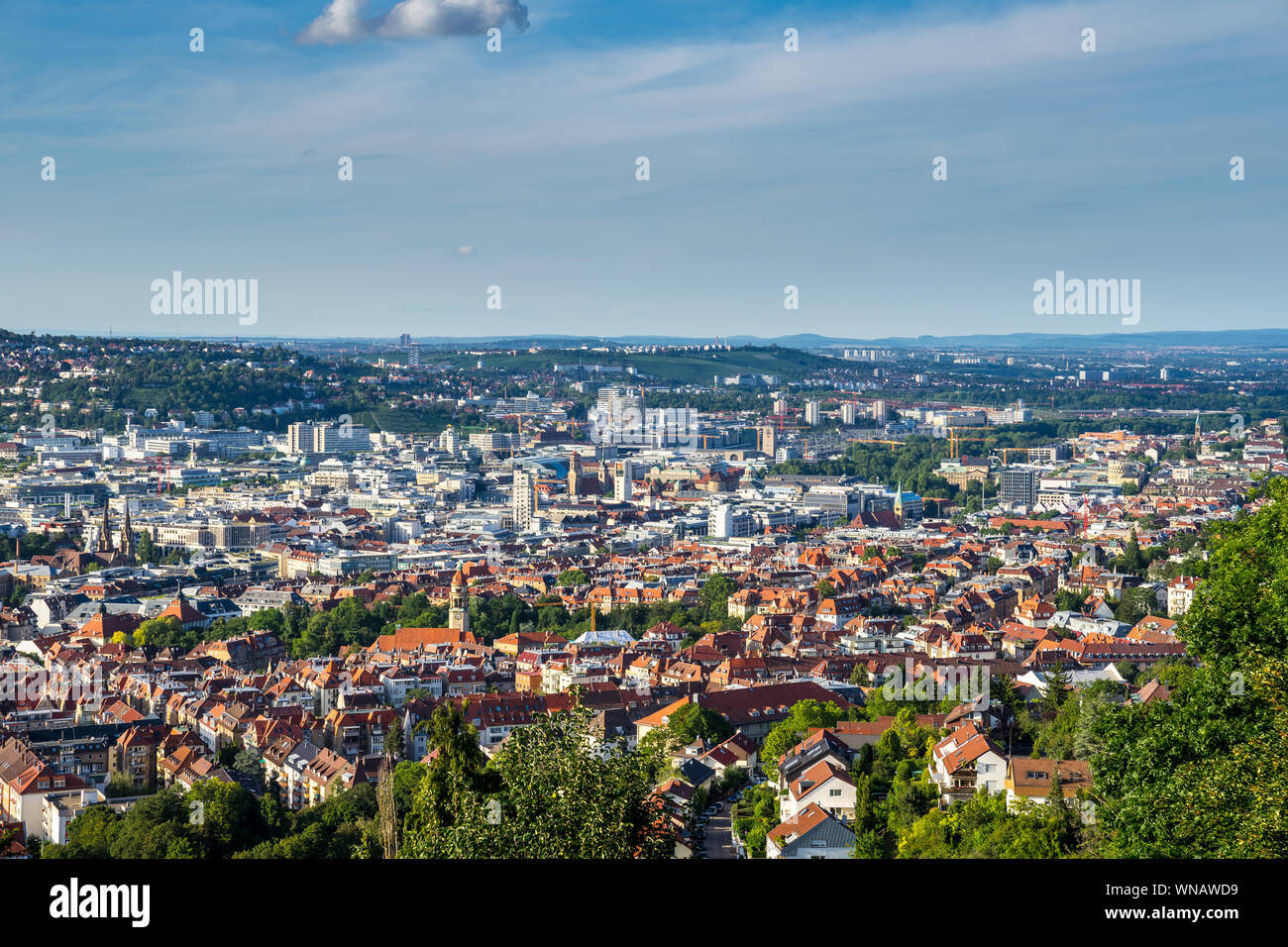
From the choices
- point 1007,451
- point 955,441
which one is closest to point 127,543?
point 1007,451

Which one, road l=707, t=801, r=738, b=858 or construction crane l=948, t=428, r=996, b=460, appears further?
construction crane l=948, t=428, r=996, b=460

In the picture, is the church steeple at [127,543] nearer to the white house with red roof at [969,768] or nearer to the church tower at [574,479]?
the church tower at [574,479]

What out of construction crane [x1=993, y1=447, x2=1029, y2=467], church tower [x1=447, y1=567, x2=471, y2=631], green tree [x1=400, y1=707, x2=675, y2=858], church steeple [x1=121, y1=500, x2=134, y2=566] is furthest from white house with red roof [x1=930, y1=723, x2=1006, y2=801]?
construction crane [x1=993, y1=447, x2=1029, y2=467]

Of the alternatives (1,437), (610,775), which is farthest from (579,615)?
(1,437)

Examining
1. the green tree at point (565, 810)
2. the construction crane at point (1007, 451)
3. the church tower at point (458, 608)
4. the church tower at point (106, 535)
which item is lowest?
the church tower at point (458, 608)

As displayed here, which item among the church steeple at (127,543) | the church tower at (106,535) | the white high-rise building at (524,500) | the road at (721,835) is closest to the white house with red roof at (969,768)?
the road at (721,835)

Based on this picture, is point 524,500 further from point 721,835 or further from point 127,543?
point 721,835

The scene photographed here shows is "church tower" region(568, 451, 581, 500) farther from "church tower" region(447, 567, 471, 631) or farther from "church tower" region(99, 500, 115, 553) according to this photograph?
"church tower" region(447, 567, 471, 631)
